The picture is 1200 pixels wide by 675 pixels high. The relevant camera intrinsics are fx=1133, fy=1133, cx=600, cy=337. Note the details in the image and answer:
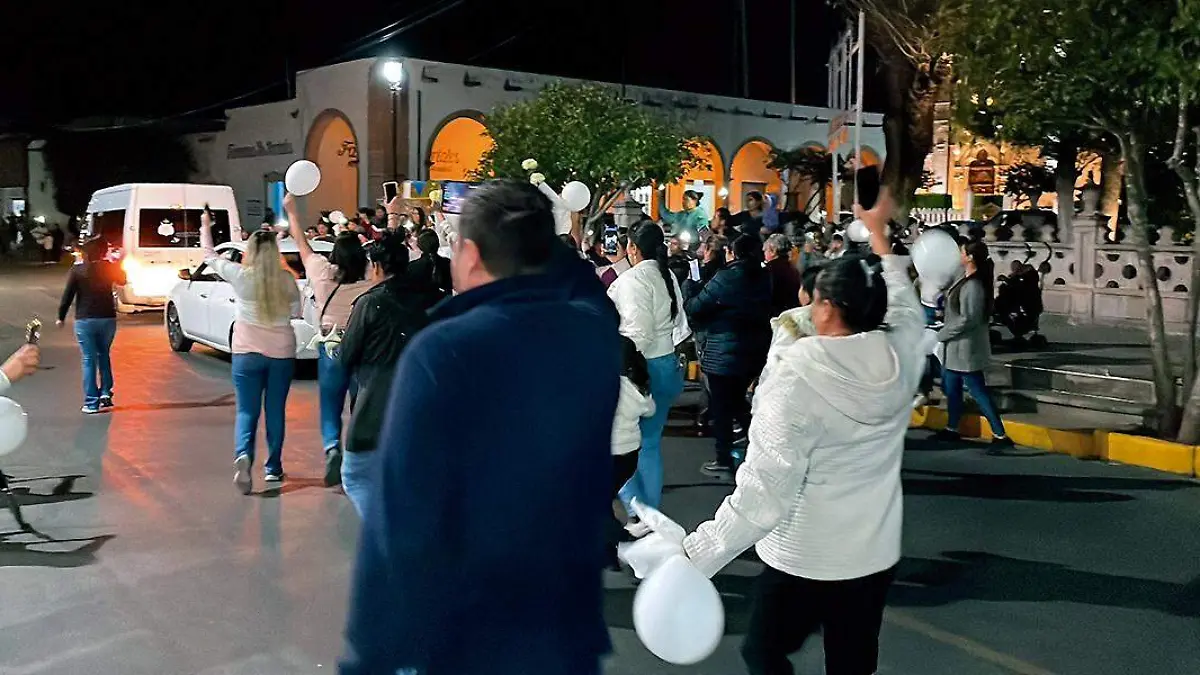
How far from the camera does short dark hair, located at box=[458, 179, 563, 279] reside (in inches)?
89.6

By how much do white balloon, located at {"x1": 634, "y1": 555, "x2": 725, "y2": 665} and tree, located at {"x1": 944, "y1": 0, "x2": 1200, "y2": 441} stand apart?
7.10 m

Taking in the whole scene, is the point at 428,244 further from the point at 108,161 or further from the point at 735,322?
the point at 108,161

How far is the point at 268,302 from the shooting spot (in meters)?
7.68

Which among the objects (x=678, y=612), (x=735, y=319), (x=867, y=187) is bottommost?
(x=678, y=612)

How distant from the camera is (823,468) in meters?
3.19

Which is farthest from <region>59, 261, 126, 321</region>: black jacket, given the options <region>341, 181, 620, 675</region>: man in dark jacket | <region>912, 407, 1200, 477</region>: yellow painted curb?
<region>341, 181, 620, 675</region>: man in dark jacket

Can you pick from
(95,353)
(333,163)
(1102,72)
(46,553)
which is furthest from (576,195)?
(333,163)

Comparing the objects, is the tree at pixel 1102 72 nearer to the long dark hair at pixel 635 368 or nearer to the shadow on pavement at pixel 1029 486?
the shadow on pavement at pixel 1029 486

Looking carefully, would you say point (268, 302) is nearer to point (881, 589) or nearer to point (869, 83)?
point (881, 589)

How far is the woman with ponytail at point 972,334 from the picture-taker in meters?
9.38

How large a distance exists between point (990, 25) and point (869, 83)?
3883 centimetres

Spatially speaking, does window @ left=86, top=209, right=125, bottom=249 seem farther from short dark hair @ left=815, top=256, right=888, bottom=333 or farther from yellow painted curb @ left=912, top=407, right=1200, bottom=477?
short dark hair @ left=815, top=256, right=888, bottom=333

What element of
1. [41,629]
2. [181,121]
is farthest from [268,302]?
[181,121]

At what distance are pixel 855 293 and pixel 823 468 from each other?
51 centimetres
